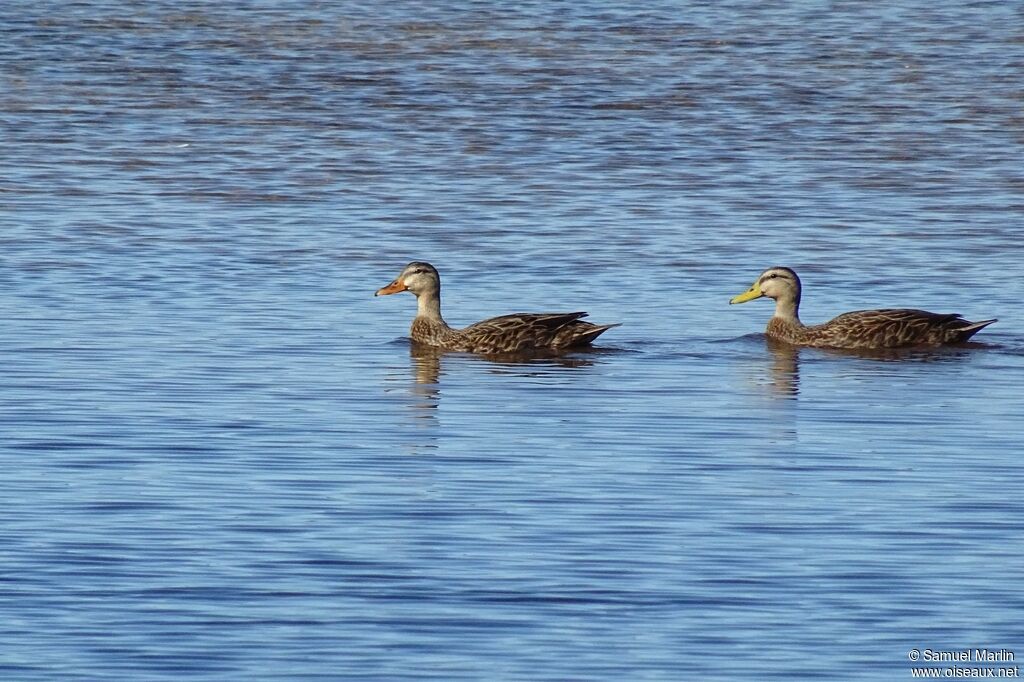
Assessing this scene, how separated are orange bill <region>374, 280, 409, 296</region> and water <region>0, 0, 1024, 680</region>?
11.8 inches

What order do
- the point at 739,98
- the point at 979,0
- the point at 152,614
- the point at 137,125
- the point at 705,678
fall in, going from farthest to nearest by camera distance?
the point at 979,0 < the point at 739,98 < the point at 137,125 < the point at 152,614 < the point at 705,678

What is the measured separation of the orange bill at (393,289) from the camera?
62.4 ft

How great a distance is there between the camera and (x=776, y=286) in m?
18.8

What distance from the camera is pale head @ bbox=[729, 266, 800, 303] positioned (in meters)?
18.8

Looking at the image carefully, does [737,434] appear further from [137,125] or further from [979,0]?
[979,0]

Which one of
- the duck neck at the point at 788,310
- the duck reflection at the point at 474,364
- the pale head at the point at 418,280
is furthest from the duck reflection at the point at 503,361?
the duck neck at the point at 788,310

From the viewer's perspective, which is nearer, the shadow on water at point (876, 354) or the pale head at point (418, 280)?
the shadow on water at point (876, 354)

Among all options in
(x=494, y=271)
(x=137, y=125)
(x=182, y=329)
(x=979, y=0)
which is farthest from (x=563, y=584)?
(x=979, y=0)

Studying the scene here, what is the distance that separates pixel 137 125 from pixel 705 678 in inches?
978

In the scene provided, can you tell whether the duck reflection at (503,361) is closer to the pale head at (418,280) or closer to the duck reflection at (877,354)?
the pale head at (418,280)

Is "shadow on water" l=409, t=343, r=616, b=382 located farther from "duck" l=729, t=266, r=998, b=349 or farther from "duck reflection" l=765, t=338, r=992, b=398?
"duck" l=729, t=266, r=998, b=349

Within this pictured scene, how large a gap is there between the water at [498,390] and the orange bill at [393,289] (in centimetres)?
30

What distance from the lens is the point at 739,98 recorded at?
36.4m

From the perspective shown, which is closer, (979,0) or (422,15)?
(422,15)
